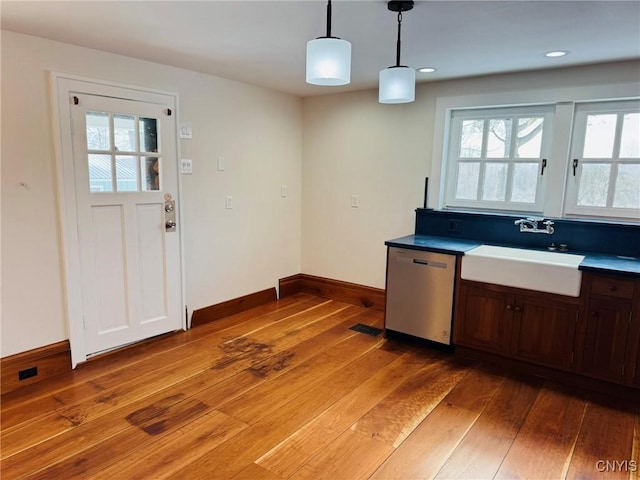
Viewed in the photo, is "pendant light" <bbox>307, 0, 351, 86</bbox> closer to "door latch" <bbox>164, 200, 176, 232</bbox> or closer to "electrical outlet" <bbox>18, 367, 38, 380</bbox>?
"door latch" <bbox>164, 200, 176, 232</bbox>

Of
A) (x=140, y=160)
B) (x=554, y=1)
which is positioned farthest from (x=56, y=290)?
(x=554, y=1)

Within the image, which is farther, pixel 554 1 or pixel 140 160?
pixel 140 160

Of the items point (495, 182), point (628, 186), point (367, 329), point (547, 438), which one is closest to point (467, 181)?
point (495, 182)

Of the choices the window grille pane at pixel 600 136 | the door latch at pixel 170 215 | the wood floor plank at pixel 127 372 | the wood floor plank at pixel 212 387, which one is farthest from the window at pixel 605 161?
the door latch at pixel 170 215

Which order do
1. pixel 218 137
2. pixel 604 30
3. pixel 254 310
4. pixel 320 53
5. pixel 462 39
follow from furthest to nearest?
pixel 254 310 < pixel 218 137 < pixel 462 39 < pixel 604 30 < pixel 320 53

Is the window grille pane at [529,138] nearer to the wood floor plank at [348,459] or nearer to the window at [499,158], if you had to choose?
the window at [499,158]

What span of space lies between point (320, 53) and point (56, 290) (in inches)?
92.6

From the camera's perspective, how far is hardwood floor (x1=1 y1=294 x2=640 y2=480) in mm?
1989

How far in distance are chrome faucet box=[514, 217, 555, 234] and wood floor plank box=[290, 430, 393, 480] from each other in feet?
6.85

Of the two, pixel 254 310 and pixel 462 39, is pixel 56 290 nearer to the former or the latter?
pixel 254 310

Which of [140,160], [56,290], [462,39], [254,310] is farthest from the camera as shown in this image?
[254,310]

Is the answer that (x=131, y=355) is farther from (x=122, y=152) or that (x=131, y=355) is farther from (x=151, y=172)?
(x=122, y=152)

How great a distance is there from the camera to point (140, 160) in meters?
3.16

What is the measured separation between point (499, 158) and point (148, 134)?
288 centimetres
